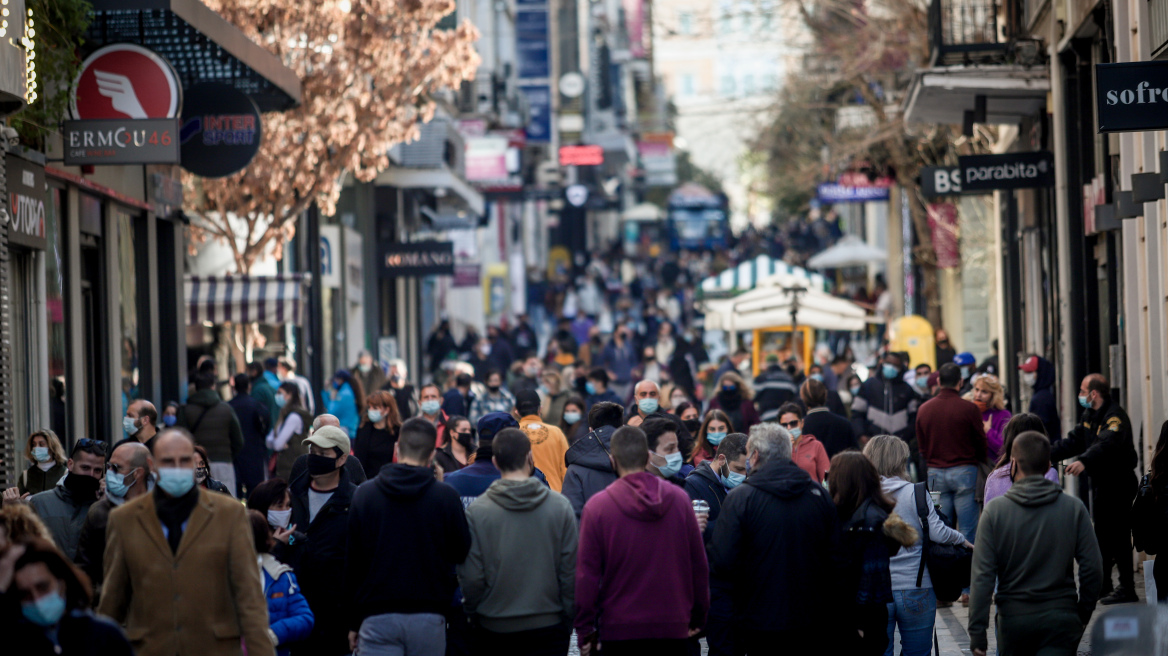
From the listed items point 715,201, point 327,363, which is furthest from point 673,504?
point 715,201

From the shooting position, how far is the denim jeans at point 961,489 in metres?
12.9

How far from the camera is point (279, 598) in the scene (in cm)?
713

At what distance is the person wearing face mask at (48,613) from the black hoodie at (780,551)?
3.13 m

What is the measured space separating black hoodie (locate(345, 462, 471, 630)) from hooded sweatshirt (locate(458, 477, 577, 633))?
0.15m

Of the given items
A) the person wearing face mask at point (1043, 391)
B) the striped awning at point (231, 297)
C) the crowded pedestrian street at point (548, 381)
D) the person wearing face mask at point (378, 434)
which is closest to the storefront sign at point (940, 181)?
the crowded pedestrian street at point (548, 381)

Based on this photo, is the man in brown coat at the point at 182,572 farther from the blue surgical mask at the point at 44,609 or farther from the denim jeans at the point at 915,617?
the denim jeans at the point at 915,617

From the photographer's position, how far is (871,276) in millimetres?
47656

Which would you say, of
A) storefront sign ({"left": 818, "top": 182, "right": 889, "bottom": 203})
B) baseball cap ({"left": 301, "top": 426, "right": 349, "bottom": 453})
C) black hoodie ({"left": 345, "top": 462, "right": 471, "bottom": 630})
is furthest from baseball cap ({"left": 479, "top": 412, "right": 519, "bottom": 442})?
storefront sign ({"left": 818, "top": 182, "right": 889, "bottom": 203})

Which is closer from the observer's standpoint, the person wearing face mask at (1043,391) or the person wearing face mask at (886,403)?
the person wearing face mask at (1043,391)

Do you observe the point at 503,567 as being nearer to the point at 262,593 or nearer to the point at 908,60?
the point at 262,593

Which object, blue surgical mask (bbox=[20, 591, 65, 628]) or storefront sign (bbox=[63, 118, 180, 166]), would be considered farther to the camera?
storefront sign (bbox=[63, 118, 180, 166])

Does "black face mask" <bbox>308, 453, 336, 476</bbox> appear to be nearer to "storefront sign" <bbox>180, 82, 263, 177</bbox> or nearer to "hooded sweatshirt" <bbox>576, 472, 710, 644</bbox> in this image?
"hooded sweatshirt" <bbox>576, 472, 710, 644</bbox>

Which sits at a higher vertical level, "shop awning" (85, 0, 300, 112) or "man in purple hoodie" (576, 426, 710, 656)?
"shop awning" (85, 0, 300, 112)

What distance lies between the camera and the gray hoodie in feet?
27.3
